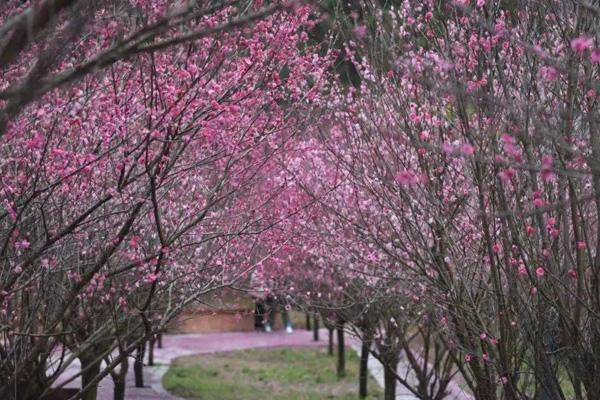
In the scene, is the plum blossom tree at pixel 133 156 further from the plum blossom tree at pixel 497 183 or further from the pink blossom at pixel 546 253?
the pink blossom at pixel 546 253

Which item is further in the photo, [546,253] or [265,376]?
[265,376]

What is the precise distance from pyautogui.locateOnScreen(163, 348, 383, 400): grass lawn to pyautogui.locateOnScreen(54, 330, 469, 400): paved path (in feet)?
1.43

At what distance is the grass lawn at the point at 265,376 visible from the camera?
64.7 ft

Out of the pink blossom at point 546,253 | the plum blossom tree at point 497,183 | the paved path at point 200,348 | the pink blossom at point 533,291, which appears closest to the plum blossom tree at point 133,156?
the plum blossom tree at point 497,183

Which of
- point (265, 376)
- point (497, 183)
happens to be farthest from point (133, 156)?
point (265, 376)

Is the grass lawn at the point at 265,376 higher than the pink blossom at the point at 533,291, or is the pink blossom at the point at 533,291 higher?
the pink blossom at the point at 533,291

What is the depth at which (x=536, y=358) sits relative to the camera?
24.2 ft

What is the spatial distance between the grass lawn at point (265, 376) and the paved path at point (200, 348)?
44 centimetres

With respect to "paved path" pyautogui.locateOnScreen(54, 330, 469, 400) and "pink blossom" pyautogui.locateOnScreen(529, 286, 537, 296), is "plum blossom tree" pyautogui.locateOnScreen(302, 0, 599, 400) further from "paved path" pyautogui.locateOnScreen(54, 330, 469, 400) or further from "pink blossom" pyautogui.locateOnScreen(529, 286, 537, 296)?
"paved path" pyautogui.locateOnScreen(54, 330, 469, 400)

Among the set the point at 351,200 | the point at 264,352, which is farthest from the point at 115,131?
the point at 264,352

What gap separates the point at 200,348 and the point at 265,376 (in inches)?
285

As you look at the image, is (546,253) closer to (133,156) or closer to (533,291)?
(533,291)

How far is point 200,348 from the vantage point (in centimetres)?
2973

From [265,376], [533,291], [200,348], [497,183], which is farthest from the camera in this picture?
[200,348]
